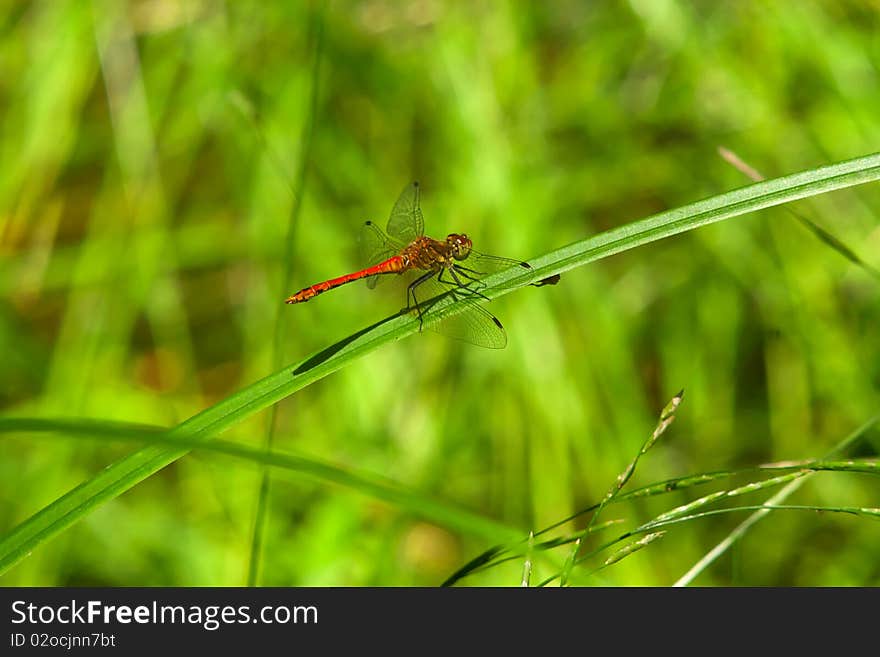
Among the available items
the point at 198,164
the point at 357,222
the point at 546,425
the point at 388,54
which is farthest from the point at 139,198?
the point at 546,425

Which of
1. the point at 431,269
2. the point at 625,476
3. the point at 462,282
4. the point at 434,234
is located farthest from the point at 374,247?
the point at 625,476

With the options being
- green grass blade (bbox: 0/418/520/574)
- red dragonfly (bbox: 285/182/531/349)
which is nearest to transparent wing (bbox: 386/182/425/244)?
red dragonfly (bbox: 285/182/531/349)

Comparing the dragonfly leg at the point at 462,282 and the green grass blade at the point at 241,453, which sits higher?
the dragonfly leg at the point at 462,282

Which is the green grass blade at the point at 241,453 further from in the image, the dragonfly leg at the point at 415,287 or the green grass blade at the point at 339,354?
the dragonfly leg at the point at 415,287

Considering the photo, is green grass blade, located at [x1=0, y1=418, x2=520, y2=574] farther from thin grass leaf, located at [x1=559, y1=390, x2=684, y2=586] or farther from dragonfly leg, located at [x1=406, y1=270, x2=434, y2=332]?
dragonfly leg, located at [x1=406, y1=270, x2=434, y2=332]

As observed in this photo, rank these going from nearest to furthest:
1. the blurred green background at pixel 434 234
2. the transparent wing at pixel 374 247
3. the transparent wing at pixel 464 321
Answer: the transparent wing at pixel 464 321, the transparent wing at pixel 374 247, the blurred green background at pixel 434 234

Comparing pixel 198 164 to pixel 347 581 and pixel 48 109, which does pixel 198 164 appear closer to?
pixel 48 109

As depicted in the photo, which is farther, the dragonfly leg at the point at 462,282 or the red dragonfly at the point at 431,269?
the red dragonfly at the point at 431,269

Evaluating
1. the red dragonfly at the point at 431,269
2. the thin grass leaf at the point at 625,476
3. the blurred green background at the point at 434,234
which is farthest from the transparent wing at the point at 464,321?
the blurred green background at the point at 434,234
